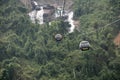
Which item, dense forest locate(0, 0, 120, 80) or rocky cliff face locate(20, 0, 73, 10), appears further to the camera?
rocky cliff face locate(20, 0, 73, 10)

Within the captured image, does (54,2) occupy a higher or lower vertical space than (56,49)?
higher

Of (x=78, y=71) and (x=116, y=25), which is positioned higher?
(x=116, y=25)

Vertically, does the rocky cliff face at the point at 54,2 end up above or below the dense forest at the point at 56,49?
above

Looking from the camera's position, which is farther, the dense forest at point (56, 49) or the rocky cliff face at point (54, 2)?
the rocky cliff face at point (54, 2)

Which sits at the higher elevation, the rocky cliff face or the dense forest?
the rocky cliff face

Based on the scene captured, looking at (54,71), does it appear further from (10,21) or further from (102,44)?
(10,21)

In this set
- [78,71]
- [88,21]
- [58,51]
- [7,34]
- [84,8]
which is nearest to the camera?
[78,71]

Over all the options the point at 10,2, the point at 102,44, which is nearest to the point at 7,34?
the point at 10,2

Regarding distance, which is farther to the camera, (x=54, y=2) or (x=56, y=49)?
(x=54, y=2)
